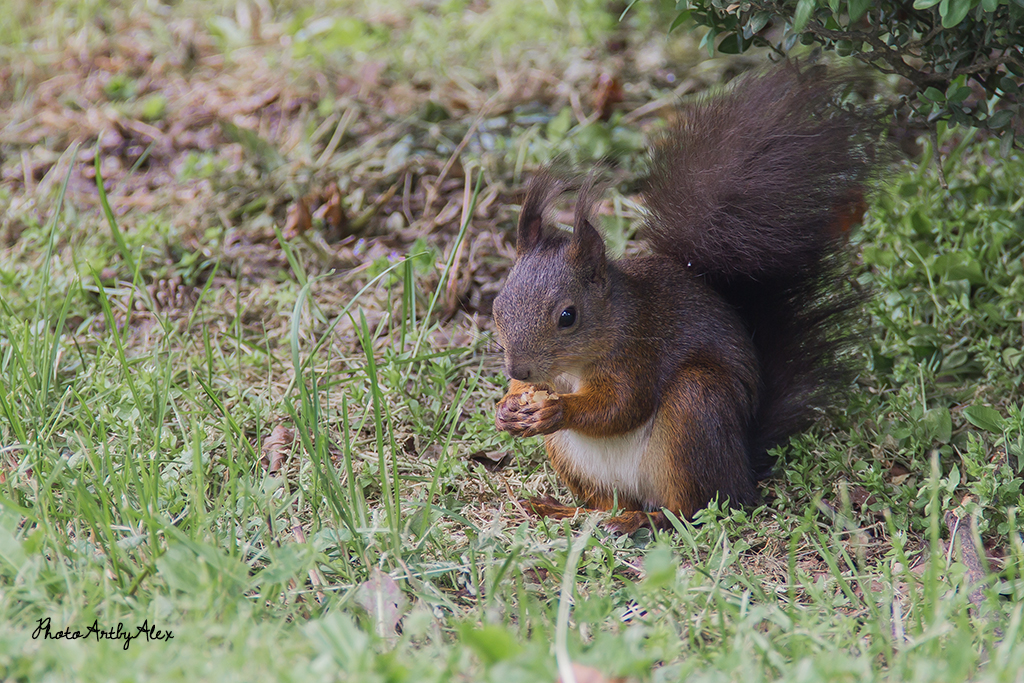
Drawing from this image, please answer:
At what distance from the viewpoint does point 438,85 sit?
4.58 meters

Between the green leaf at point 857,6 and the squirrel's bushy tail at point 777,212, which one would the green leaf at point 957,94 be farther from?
the green leaf at point 857,6

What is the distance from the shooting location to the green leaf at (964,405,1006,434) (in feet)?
8.15

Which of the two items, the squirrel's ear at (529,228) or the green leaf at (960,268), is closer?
the squirrel's ear at (529,228)

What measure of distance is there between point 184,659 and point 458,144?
10.1 ft

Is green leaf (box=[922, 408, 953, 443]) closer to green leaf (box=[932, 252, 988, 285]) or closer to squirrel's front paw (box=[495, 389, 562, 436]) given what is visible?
green leaf (box=[932, 252, 988, 285])

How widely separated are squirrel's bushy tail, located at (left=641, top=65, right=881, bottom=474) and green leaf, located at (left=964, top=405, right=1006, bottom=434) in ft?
1.10

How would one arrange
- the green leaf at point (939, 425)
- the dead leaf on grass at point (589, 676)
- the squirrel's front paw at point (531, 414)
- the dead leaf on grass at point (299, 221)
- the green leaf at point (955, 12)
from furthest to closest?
the dead leaf on grass at point (299, 221) < the green leaf at point (939, 425) < the squirrel's front paw at point (531, 414) < the green leaf at point (955, 12) < the dead leaf on grass at point (589, 676)

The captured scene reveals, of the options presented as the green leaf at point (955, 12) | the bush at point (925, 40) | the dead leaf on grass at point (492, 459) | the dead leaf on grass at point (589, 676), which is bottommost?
the dead leaf on grass at point (492, 459)

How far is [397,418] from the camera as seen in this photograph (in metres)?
2.90

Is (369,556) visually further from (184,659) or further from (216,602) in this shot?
(184,659)

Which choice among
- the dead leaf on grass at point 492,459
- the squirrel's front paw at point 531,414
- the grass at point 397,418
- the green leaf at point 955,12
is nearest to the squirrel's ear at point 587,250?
the squirrel's front paw at point 531,414

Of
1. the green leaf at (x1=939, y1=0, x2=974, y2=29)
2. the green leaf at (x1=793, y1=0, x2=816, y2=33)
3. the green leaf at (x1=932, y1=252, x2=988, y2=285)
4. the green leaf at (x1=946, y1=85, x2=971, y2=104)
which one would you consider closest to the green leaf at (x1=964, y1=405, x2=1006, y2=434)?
the green leaf at (x1=932, y1=252, x2=988, y2=285)

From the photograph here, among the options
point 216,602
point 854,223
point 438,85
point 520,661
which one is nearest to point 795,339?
point 854,223

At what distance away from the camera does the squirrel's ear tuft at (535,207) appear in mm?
2496
